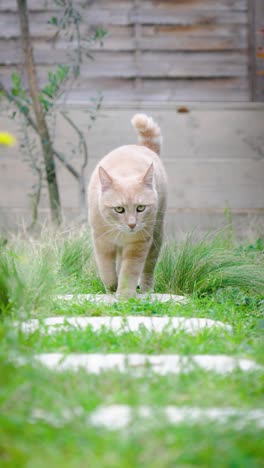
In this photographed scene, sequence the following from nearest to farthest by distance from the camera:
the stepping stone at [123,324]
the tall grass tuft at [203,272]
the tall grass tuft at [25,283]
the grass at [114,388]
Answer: the grass at [114,388] → the stepping stone at [123,324] → the tall grass tuft at [25,283] → the tall grass tuft at [203,272]

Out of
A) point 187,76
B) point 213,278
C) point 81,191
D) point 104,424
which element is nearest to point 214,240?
point 213,278

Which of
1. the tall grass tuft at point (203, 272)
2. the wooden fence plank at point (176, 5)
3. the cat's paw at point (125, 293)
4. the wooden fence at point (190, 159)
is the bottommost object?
the wooden fence at point (190, 159)

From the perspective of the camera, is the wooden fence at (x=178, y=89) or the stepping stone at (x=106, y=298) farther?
the wooden fence at (x=178, y=89)

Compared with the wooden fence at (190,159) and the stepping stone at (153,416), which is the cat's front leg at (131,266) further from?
the wooden fence at (190,159)

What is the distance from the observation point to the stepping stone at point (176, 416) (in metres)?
1.80

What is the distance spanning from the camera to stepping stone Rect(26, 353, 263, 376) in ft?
7.64

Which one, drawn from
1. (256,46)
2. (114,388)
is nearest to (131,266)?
(114,388)

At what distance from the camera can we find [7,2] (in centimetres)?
704

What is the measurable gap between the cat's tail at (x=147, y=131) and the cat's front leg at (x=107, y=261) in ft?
3.10

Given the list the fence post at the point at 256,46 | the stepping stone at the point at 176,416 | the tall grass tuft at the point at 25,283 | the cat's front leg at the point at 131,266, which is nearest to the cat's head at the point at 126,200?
the cat's front leg at the point at 131,266

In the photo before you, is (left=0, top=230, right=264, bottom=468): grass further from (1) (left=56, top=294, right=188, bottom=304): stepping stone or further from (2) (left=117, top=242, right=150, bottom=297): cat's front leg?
(2) (left=117, top=242, right=150, bottom=297): cat's front leg

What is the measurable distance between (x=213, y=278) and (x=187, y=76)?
344 cm

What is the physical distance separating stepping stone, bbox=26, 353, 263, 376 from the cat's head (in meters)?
1.42

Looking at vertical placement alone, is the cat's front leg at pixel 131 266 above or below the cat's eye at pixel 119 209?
below
